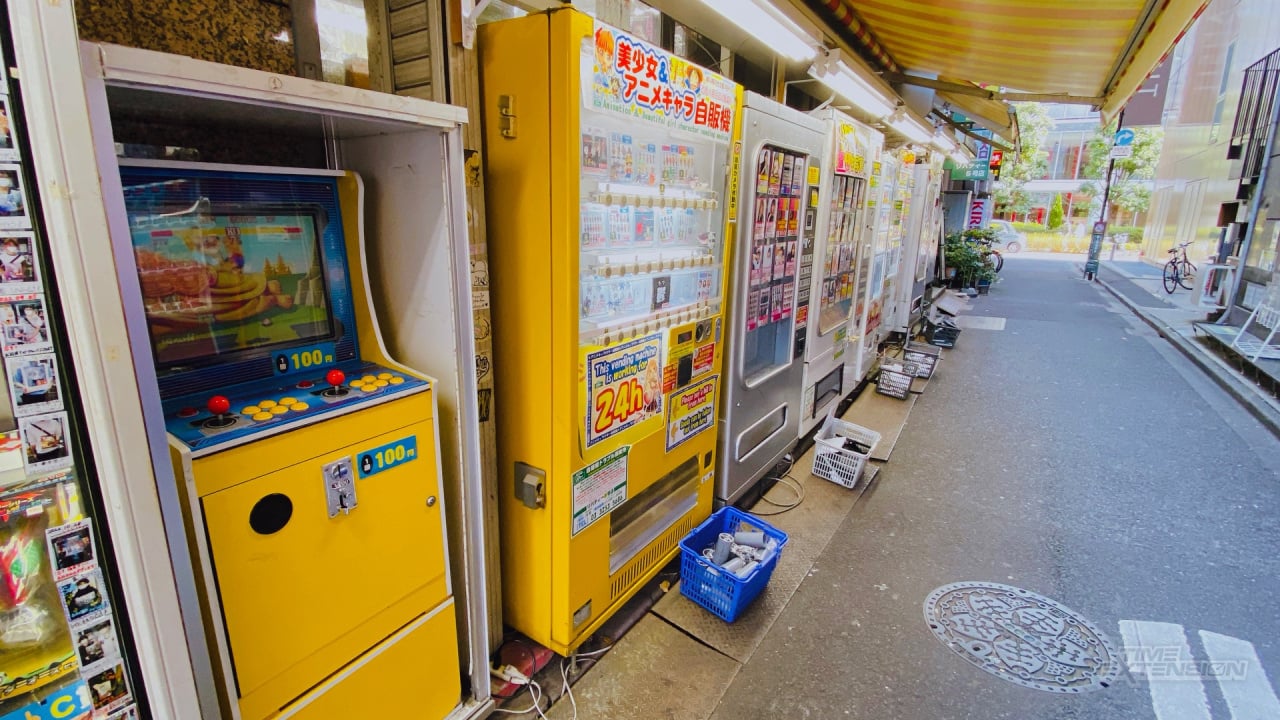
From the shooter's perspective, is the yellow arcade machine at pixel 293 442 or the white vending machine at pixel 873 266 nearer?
the yellow arcade machine at pixel 293 442

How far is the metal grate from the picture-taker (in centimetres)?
975

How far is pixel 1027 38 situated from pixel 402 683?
18.6ft

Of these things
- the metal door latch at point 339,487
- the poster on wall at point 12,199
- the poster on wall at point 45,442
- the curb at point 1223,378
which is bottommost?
the curb at point 1223,378

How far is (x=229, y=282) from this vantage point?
1612mm

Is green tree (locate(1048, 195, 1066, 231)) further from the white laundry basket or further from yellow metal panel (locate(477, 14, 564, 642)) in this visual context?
yellow metal panel (locate(477, 14, 564, 642))

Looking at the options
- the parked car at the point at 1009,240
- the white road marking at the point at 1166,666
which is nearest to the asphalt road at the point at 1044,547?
the white road marking at the point at 1166,666

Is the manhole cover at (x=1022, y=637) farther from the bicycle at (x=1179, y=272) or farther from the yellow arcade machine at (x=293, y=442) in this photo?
the bicycle at (x=1179, y=272)

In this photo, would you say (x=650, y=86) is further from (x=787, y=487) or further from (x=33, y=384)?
(x=787, y=487)

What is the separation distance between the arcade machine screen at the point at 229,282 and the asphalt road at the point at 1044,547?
7.33 ft

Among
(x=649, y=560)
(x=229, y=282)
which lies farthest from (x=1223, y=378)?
(x=229, y=282)

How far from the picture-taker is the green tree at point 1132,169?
83.9 ft

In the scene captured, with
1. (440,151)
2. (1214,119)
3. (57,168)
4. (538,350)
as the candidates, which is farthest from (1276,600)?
(1214,119)

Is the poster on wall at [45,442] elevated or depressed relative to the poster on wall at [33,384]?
depressed

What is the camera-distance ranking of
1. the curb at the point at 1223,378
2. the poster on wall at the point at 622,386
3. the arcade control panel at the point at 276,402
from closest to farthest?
1. the arcade control panel at the point at 276,402
2. the poster on wall at the point at 622,386
3. the curb at the point at 1223,378
